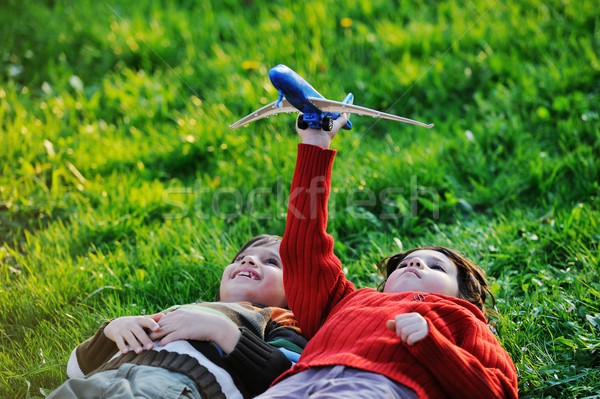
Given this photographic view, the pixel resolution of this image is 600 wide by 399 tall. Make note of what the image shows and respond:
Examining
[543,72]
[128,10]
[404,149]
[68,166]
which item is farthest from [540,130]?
[128,10]

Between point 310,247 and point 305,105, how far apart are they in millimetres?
508

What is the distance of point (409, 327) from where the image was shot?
2.39 metres

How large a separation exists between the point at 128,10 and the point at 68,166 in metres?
2.00

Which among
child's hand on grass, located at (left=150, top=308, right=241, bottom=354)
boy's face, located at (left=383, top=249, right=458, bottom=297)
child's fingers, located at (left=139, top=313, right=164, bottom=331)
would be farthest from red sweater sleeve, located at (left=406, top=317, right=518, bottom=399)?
child's fingers, located at (left=139, top=313, right=164, bottom=331)

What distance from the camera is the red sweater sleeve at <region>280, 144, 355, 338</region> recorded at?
108 inches

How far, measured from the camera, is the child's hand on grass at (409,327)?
7.78 feet

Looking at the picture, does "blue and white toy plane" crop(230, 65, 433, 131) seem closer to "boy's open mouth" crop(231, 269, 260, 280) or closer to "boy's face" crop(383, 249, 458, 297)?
"boy's face" crop(383, 249, 458, 297)

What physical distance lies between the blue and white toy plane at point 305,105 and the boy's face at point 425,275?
22.3 inches

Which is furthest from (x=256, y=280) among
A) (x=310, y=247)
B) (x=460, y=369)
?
(x=460, y=369)

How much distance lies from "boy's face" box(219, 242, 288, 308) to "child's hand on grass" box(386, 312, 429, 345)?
784mm

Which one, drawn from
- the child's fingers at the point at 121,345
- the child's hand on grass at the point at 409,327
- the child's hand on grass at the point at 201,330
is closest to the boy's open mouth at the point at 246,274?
the child's hand on grass at the point at 201,330

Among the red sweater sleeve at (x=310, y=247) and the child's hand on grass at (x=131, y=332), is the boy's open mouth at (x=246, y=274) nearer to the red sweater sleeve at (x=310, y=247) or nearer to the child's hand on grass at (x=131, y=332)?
the red sweater sleeve at (x=310, y=247)

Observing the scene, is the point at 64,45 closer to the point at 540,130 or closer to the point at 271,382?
the point at 540,130

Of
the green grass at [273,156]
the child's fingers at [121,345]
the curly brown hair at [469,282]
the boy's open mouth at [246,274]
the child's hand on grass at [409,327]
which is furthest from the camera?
the green grass at [273,156]
